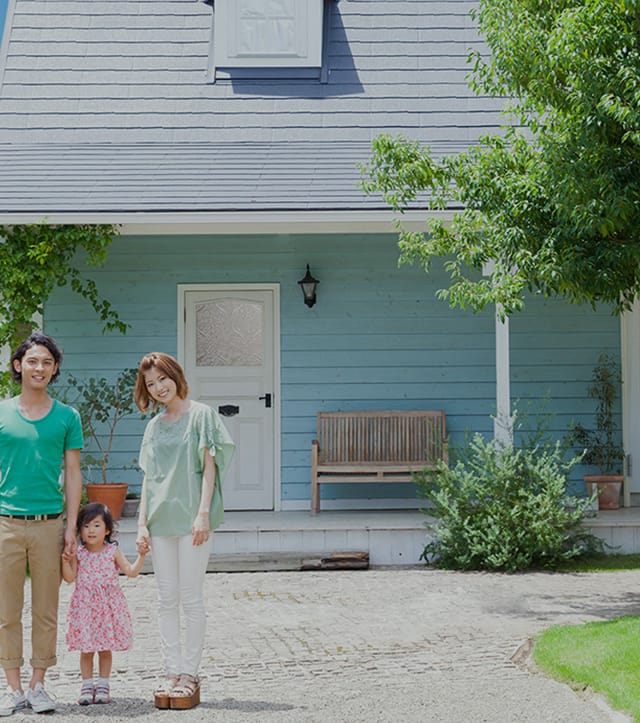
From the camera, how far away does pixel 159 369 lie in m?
5.15

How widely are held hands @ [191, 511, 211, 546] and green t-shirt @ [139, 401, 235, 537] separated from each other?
0.13 ft

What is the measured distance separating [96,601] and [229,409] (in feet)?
18.2

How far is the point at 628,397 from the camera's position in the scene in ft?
35.6

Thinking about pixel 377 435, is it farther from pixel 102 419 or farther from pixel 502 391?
pixel 102 419

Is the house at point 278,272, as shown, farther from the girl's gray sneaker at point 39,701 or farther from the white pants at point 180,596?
the girl's gray sneaker at point 39,701

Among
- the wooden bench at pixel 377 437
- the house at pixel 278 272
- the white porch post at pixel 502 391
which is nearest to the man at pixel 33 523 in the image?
the house at pixel 278 272

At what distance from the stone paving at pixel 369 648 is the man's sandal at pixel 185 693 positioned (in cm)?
5

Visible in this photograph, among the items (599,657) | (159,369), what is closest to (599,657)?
(599,657)

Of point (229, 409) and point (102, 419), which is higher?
point (229, 409)

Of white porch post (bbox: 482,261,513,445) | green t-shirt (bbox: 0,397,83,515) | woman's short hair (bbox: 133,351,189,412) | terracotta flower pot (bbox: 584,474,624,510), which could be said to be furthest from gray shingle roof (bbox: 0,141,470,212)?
green t-shirt (bbox: 0,397,83,515)

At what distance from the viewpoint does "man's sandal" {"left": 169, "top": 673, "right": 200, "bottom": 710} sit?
5008 mm

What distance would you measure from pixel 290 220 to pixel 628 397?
389cm

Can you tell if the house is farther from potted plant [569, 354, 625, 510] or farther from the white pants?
the white pants

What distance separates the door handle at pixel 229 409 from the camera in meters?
10.7
